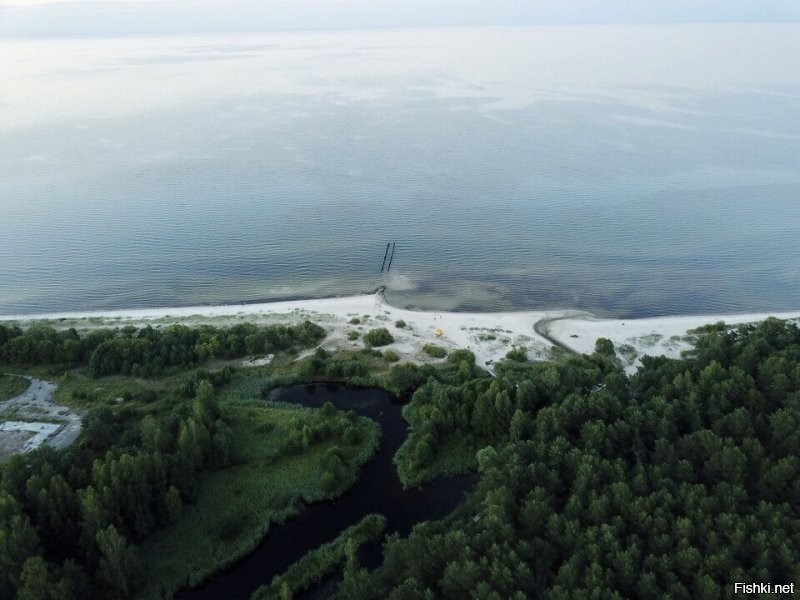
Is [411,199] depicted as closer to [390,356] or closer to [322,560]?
[390,356]

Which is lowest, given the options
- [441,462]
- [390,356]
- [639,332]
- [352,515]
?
[352,515]

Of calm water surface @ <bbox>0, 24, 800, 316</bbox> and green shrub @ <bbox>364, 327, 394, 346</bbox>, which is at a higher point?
calm water surface @ <bbox>0, 24, 800, 316</bbox>

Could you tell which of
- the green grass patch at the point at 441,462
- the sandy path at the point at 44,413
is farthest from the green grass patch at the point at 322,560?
the sandy path at the point at 44,413

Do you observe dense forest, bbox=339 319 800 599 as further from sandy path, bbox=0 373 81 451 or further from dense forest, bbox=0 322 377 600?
sandy path, bbox=0 373 81 451

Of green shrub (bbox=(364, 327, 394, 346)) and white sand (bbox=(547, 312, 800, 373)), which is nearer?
white sand (bbox=(547, 312, 800, 373))

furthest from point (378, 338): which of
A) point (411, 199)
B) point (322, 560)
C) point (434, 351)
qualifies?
point (411, 199)

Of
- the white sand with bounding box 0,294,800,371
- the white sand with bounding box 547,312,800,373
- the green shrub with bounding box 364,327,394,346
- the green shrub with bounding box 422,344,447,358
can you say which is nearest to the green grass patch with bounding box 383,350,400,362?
the white sand with bounding box 0,294,800,371

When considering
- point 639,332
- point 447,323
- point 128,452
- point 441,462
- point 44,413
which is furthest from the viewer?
point 447,323
